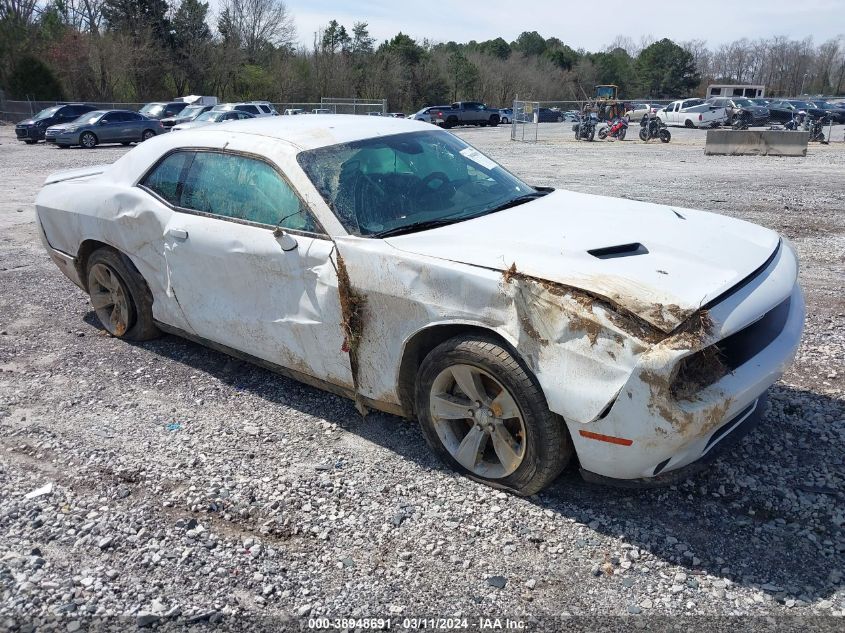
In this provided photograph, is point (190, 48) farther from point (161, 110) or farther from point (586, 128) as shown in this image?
A: point (586, 128)

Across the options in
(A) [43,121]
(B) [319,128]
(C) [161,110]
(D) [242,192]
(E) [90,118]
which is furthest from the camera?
(C) [161,110]

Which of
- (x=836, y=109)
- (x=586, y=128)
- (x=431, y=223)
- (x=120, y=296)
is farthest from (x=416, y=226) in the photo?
(x=836, y=109)

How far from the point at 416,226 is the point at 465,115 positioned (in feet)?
146

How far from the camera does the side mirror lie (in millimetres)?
3750

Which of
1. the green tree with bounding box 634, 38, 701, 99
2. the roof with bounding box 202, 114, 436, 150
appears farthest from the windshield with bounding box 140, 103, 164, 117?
the green tree with bounding box 634, 38, 701, 99

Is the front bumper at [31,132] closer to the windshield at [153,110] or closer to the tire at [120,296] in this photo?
the windshield at [153,110]

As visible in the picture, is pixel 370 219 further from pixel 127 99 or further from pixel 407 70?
pixel 407 70

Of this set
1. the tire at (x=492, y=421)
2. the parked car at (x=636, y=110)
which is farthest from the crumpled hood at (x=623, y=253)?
the parked car at (x=636, y=110)

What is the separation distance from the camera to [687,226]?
368 centimetres

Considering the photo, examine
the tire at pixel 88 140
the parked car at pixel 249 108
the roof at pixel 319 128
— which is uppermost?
the parked car at pixel 249 108

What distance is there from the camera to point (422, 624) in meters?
2.56

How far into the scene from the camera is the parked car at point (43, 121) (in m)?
27.9

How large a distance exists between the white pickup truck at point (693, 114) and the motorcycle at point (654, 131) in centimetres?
949

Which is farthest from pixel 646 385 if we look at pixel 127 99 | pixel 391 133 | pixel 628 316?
pixel 127 99
